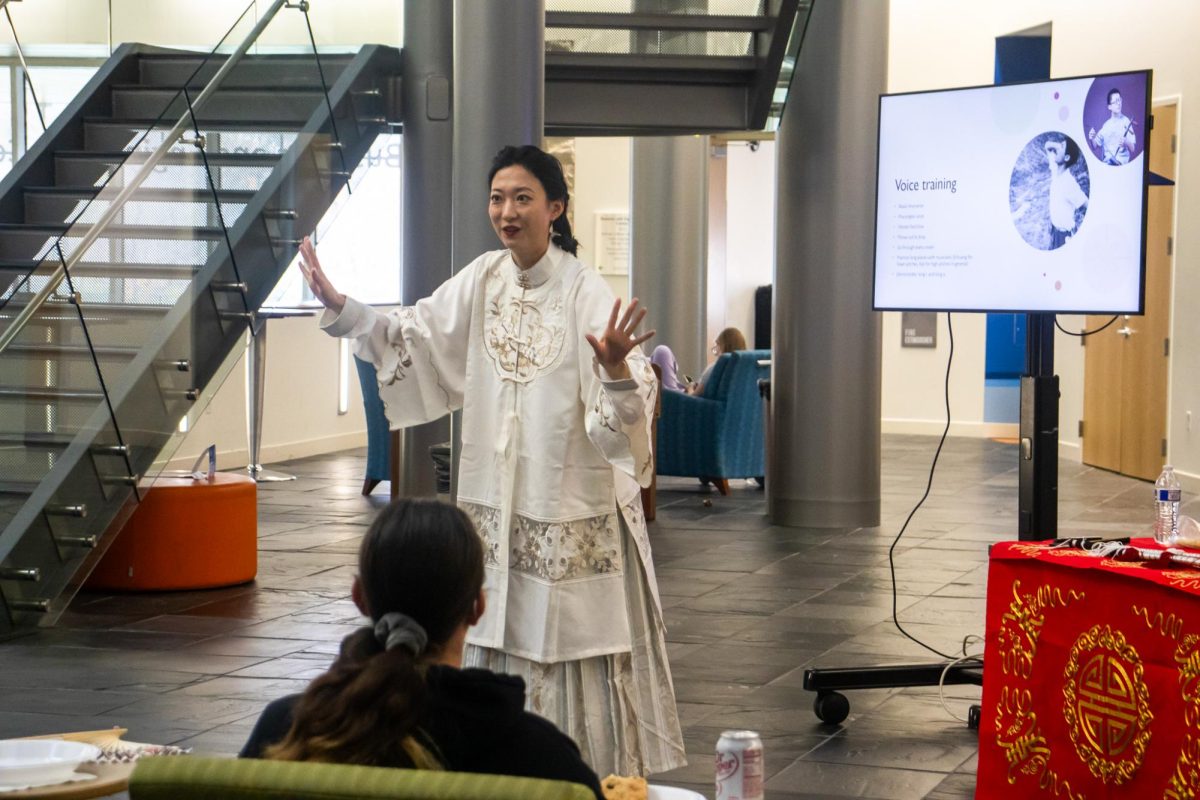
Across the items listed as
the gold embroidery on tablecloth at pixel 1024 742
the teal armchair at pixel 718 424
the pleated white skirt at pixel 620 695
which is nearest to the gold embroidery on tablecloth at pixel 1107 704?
the gold embroidery on tablecloth at pixel 1024 742

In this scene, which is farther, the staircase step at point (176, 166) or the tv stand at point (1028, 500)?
the staircase step at point (176, 166)

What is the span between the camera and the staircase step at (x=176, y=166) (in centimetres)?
725

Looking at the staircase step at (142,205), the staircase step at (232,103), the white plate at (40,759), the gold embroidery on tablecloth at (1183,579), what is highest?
the staircase step at (232,103)

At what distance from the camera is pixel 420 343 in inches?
134

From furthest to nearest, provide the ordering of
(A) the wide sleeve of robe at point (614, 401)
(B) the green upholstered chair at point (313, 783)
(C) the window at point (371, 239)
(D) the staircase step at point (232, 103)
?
(C) the window at point (371, 239) → (D) the staircase step at point (232, 103) → (A) the wide sleeve of robe at point (614, 401) → (B) the green upholstered chair at point (313, 783)

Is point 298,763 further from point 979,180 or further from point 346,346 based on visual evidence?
point 346,346

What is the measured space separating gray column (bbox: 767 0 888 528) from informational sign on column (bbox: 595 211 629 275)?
27.1 ft

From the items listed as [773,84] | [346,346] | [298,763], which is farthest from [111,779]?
[346,346]

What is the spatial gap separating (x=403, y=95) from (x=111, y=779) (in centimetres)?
761

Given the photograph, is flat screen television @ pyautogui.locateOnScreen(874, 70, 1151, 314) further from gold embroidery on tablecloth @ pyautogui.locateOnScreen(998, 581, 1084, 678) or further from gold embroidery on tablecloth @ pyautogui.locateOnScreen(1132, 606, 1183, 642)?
gold embroidery on tablecloth @ pyautogui.locateOnScreen(1132, 606, 1183, 642)

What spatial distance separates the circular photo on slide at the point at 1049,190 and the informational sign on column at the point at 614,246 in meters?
12.6

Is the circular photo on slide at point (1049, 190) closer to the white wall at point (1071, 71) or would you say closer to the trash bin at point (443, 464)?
the trash bin at point (443, 464)

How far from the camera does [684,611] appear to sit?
6172 mm

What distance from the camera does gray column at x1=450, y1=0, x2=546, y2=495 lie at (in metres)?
5.62
